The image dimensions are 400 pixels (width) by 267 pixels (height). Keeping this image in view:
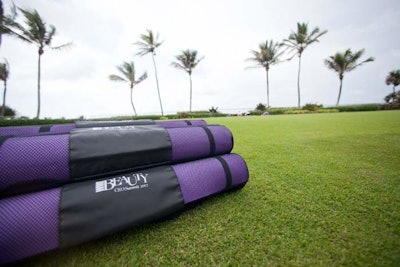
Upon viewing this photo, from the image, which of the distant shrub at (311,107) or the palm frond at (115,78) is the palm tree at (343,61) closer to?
the distant shrub at (311,107)

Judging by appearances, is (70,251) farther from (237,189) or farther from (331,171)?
(331,171)

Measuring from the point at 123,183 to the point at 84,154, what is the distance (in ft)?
0.84

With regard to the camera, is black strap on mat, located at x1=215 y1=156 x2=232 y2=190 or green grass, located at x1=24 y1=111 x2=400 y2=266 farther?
black strap on mat, located at x1=215 y1=156 x2=232 y2=190

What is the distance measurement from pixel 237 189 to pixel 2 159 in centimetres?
143

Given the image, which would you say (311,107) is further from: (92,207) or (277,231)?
(92,207)

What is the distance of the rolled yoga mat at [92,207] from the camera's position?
0.68m

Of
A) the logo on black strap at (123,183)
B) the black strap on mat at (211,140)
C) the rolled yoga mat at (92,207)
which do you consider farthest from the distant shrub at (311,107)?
the logo on black strap at (123,183)

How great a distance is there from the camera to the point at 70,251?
832mm

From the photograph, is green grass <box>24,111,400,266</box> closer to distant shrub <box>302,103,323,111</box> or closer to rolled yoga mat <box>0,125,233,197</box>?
rolled yoga mat <box>0,125,233,197</box>

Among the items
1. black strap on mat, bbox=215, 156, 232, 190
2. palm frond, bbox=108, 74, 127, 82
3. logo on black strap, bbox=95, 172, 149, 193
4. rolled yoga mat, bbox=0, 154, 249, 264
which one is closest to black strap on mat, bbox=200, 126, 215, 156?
black strap on mat, bbox=215, 156, 232, 190

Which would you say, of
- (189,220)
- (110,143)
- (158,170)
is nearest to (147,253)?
(189,220)

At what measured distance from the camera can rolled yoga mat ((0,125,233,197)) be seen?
29.8 inches

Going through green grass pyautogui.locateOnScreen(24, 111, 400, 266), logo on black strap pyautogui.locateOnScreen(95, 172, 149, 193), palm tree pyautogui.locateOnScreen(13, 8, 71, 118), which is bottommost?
green grass pyautogui.locateOnScreen(24, 111, 400, 266)

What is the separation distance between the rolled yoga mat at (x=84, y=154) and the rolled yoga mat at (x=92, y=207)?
0.18 ft
